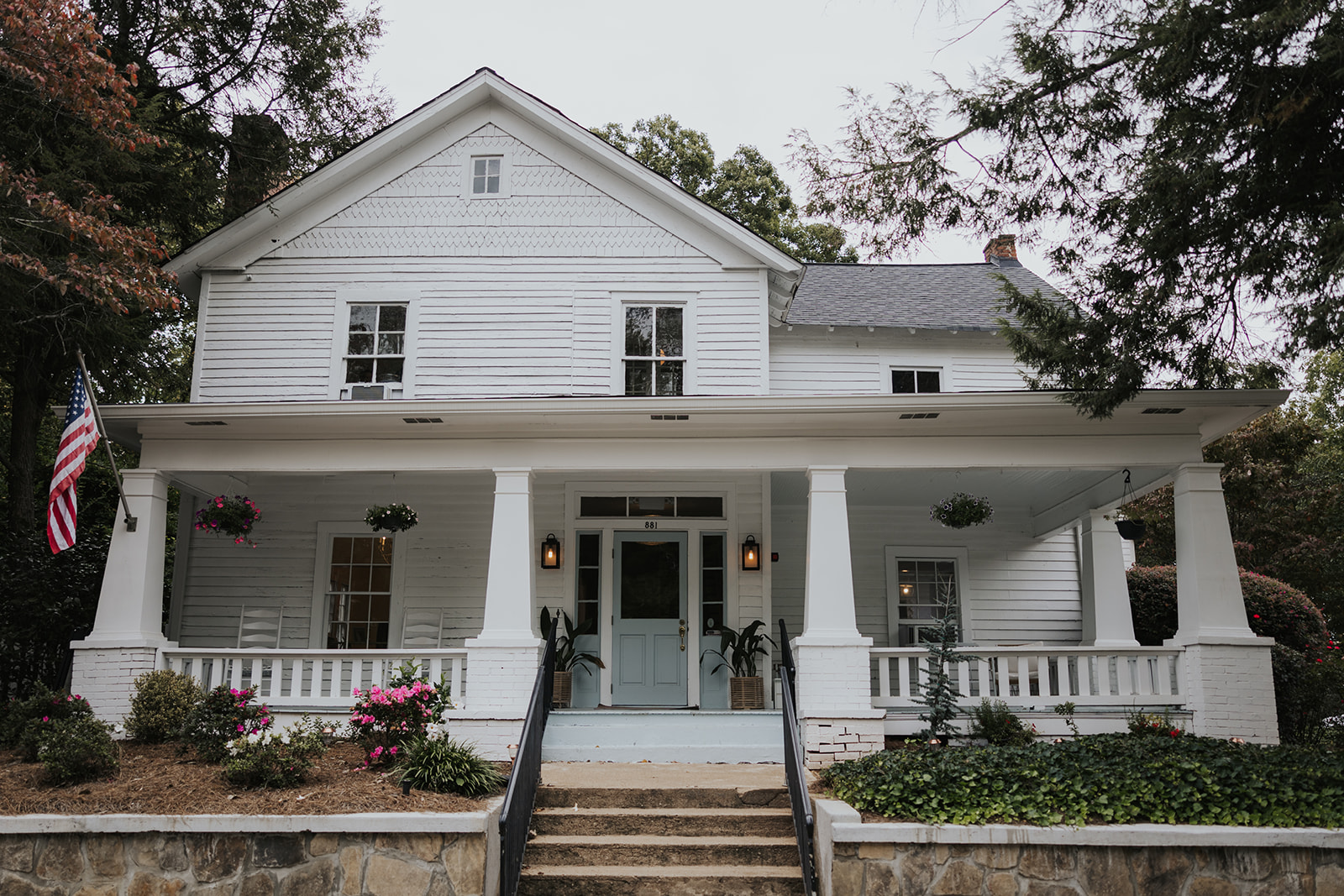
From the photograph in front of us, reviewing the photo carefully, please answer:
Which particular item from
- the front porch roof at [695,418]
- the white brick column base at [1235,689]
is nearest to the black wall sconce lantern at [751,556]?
the front porch roof at [695,418]

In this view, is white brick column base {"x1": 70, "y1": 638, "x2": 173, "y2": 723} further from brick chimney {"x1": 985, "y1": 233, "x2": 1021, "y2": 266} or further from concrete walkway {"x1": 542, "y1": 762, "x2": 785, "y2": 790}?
brick chimney {"x1": 985, "y1": 233, "x2": 1021, "y2": 266}

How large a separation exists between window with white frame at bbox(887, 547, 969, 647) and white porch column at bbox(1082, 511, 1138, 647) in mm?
1825

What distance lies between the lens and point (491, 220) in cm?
1181

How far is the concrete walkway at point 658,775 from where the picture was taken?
7.71 metres

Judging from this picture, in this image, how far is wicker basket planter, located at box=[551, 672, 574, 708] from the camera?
1050 cm

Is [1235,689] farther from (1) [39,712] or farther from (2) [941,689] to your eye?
(1) [39,712]

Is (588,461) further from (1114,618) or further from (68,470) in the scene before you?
(1114,618)

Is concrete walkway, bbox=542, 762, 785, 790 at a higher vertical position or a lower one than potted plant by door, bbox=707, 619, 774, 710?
lower

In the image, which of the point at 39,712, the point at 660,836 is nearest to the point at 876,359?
the point at 660,836

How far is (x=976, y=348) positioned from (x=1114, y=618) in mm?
3805

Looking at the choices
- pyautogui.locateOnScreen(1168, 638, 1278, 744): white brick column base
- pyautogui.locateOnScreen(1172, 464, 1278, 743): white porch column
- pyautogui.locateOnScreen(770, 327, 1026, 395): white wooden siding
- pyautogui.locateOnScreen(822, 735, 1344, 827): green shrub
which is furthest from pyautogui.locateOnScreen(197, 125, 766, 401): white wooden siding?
pyautogui.locateOnScreen(822, 735, 1344, 827): green shrub

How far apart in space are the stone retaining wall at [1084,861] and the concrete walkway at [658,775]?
171 centimetres

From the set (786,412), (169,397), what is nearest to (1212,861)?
(786,412)

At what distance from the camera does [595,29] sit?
1229 centimetres
